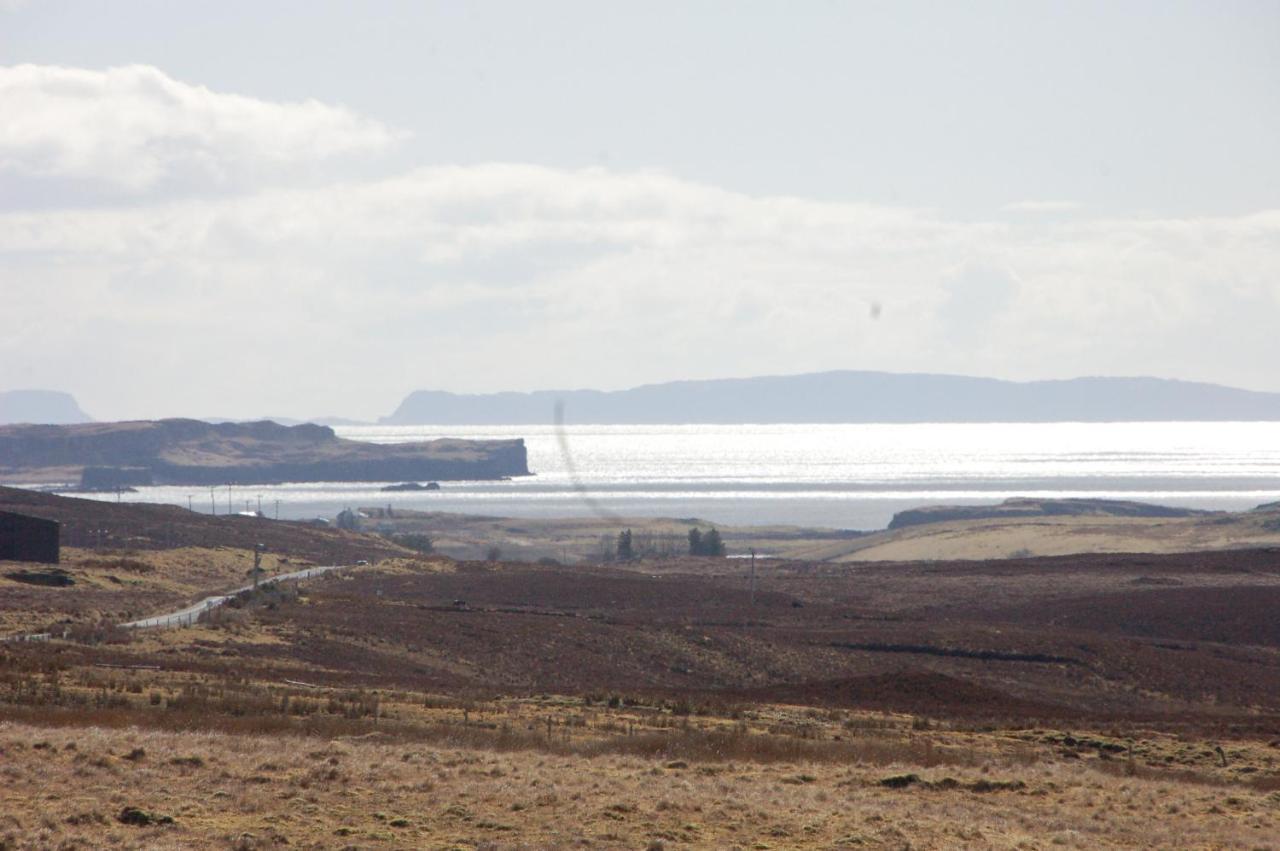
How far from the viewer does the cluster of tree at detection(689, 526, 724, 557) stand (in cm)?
12281

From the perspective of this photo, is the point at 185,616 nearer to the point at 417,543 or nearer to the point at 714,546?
the point at 417,543

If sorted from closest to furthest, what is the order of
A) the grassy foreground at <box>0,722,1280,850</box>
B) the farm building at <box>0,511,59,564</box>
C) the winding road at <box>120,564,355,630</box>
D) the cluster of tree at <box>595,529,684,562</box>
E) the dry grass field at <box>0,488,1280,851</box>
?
the grassy foreground at <box>0,722,1280,850</box>
the dry grass field at <box>0,488,1280,851</box>
the winding road at <box>120,564,355,630</box>
the farm building at <box>0,511,59,564</box>
the cluster of tree at <box>595,529,684,562</box>

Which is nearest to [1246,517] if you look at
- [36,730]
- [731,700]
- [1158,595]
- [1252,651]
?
[1158,595]

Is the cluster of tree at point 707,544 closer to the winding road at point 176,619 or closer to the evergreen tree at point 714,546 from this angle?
the evergreen tree at point 714,546

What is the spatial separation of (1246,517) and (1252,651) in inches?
2769

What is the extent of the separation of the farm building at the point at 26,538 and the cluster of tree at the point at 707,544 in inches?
2390

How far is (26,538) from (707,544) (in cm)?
6406

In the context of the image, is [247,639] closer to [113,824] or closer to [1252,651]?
[113,824]

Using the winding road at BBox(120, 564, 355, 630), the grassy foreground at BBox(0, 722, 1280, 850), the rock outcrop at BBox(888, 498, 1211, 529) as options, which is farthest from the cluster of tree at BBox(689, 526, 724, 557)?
the grassy foreground at BBox(0, 722, 1280, 850)

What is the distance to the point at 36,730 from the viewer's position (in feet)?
69.8

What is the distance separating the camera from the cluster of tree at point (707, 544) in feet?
403

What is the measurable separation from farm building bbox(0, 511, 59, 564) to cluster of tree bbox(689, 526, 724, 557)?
60.7 metres

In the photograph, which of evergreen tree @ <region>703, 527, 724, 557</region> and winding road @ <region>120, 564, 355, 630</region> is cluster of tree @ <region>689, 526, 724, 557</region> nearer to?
evergreen tree @ <region>703, 527, 724, 557</region>

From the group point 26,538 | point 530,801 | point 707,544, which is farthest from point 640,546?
point 530,801
